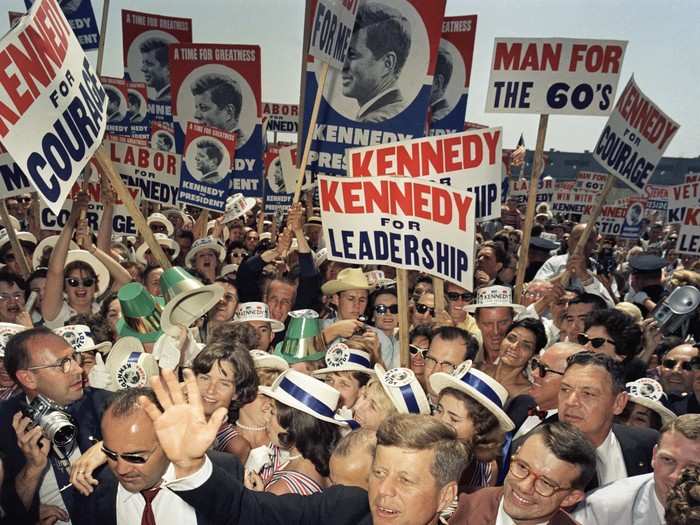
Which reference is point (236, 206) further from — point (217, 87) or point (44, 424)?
point (44, 424)

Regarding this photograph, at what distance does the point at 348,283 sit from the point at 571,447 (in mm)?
4063

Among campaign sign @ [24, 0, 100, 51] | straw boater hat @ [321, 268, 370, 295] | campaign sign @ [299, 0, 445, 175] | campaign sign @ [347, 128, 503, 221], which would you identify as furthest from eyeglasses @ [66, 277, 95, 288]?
campaign sign @ [24, 0, 100, 51]

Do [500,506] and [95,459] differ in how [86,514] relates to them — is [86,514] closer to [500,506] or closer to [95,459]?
[95,459]

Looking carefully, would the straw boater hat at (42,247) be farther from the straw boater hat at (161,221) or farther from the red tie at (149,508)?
the red tie at (149,508)

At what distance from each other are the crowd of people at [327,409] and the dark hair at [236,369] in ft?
0.03

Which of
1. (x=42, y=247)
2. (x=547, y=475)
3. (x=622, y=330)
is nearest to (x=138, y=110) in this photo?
(x=42, y=247)

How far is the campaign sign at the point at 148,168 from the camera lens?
36.7 feet

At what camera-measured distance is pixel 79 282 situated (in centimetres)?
707

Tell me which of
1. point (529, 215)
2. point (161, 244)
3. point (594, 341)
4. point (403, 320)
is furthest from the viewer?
point (161, 244)

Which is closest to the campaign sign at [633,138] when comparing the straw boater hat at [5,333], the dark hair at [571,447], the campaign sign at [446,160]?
the campaign sign at [446,160]

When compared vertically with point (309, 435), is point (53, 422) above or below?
above

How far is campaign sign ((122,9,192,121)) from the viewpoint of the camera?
15766 millimetres

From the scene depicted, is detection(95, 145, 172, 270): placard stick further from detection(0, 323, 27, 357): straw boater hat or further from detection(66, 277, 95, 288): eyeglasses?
detection(0, 323, 27, 357): straw boater hat

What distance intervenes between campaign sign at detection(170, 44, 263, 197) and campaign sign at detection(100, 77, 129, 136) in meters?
2.32
